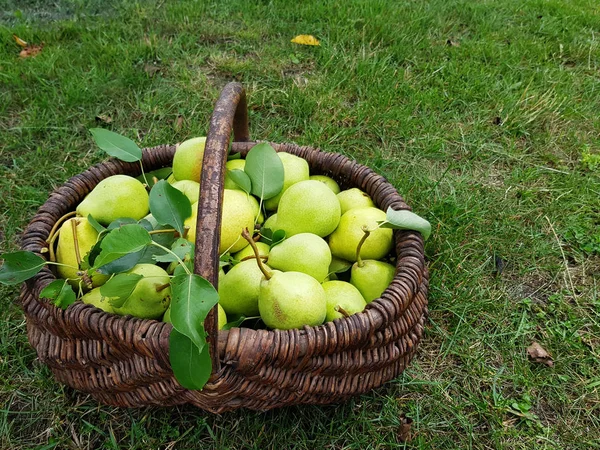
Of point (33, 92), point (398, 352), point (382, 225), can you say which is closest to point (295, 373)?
point (398, 352)

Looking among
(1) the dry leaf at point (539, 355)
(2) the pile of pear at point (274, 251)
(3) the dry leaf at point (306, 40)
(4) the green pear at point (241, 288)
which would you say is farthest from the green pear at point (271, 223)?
(3) the dry leaf at point (306, 40)

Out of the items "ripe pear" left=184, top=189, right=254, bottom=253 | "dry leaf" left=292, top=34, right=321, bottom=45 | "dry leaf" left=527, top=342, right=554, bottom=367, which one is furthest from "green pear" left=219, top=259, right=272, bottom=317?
"dry leaf" left=292, top=34, right=321, bottom=45

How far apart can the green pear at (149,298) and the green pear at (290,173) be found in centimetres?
54

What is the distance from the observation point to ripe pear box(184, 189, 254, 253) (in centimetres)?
142

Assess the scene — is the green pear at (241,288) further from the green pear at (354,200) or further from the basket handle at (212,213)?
the green pear at (354,200)

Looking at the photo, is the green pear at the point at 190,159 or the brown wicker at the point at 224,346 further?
the green pear at the point at 190,159

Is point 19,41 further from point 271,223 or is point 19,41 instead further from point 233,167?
point 271,223

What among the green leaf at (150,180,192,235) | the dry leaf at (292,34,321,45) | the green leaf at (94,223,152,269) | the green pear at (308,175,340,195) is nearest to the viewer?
the green leaf at (94,223,152,269)

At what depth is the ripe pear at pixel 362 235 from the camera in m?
1.50

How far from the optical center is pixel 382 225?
1424 mm

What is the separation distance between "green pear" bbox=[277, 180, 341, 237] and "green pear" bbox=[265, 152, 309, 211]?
0.44ft

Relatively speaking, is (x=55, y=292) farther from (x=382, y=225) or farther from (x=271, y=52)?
(x=271, y=52)

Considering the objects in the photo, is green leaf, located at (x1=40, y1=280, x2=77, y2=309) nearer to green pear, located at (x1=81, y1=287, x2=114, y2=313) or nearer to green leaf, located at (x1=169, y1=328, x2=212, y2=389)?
green pear, located at (x1=81, y1=287, x2=114, y2=313)

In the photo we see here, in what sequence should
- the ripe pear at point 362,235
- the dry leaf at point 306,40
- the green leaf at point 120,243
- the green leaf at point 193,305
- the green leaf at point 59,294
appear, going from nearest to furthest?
the green leaf at point 193,305
the green leaf at point 120,243
the green leaf at point 59,294
the ripe pear at point 362,235
the dry leaf at point 306,40
